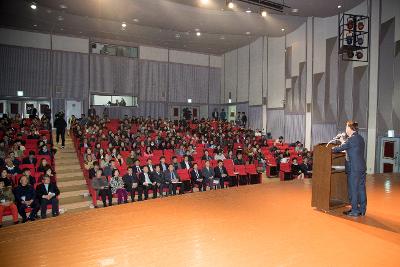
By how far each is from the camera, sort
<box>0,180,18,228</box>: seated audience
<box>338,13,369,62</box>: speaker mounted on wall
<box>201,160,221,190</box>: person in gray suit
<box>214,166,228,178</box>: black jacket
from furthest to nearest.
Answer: <box>338,13,369,62</box>: speaker mounted on wall, <box>214,166,228,178</box>: black jacket, <box>201,160,221,190</box>: person in gray suit, <box>0,180,18,228</box>: seated audience

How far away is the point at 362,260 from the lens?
3.12 metres

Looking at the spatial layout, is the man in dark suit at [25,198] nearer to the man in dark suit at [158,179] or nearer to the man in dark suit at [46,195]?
the man in dark suit at [46,195]

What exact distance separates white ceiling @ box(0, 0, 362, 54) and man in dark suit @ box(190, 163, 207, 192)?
7.27 metres

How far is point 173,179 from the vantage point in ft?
28.0

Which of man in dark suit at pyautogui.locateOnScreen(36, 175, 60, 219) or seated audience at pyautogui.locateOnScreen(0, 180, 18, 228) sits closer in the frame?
seated audience at pyautogui.locateOnScreen(0, 180, 18, 228)

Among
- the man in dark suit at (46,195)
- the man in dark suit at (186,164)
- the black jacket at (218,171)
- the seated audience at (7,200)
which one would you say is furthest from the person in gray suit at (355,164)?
the seated audience at (7,200)

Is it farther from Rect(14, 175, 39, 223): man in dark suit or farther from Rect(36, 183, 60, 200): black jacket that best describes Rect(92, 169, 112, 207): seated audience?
Rect(14, 175, 39, 223): man in dark suit

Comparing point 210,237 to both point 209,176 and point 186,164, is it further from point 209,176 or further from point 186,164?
point 186,164

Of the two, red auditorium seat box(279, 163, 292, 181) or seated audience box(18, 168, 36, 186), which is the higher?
seated audience box(18, 168, 36, 186)

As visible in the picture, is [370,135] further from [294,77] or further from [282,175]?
[294,77]

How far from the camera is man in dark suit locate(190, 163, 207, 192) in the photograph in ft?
28.9

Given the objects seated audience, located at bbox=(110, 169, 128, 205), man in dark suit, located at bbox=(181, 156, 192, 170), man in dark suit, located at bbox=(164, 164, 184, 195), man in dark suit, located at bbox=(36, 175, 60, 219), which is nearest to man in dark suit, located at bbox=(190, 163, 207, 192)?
man in dark suit, located at bbox=(164, 164, 184, 195)

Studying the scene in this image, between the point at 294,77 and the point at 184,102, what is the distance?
871 cm

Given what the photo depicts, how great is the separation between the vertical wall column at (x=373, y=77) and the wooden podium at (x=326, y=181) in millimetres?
7346
